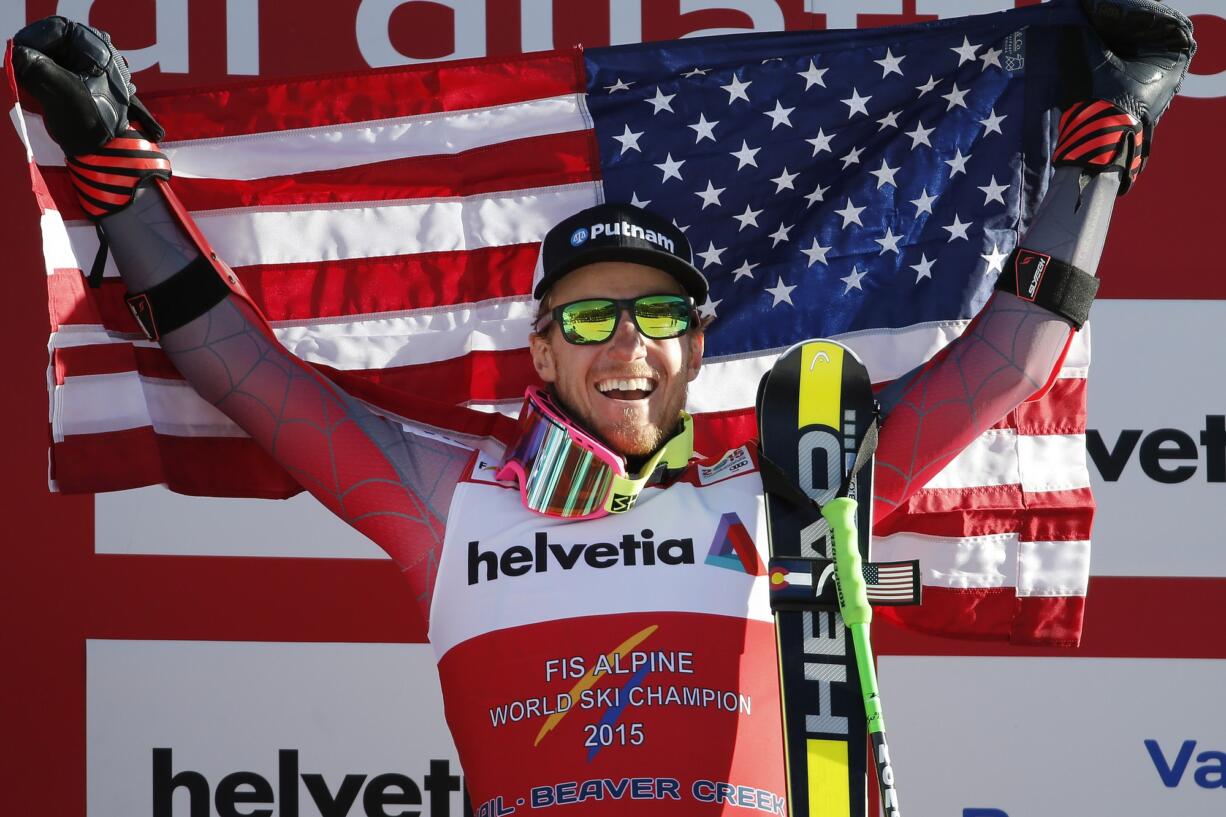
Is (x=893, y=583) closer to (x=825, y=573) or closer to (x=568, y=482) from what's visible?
(x=825, y=573)

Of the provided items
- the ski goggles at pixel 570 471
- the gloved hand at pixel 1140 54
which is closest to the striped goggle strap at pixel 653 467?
the ski goggles at pixel 570 471

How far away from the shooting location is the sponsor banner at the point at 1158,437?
138 inches

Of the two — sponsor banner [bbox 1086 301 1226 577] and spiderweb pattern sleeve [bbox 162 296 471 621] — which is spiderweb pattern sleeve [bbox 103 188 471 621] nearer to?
spiderweb pattern sleeve [bbox 162 296 471 621]

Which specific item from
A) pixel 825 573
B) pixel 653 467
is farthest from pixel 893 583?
pixel 653 467

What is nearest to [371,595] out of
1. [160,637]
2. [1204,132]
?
[160,637]

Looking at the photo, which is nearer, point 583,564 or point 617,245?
point 583,564

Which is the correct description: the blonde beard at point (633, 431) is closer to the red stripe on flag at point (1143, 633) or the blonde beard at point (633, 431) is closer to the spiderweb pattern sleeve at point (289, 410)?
the spiderweb pattern sleeve at point (289, 410)

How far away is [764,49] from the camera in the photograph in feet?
10.6

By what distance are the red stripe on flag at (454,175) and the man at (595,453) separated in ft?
1.00

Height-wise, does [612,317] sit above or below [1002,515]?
above

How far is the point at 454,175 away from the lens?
129 inches

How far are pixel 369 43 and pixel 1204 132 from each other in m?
1.85

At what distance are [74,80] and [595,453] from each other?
1.12 m

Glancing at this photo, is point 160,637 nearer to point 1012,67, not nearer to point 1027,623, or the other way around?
point 1027,623
